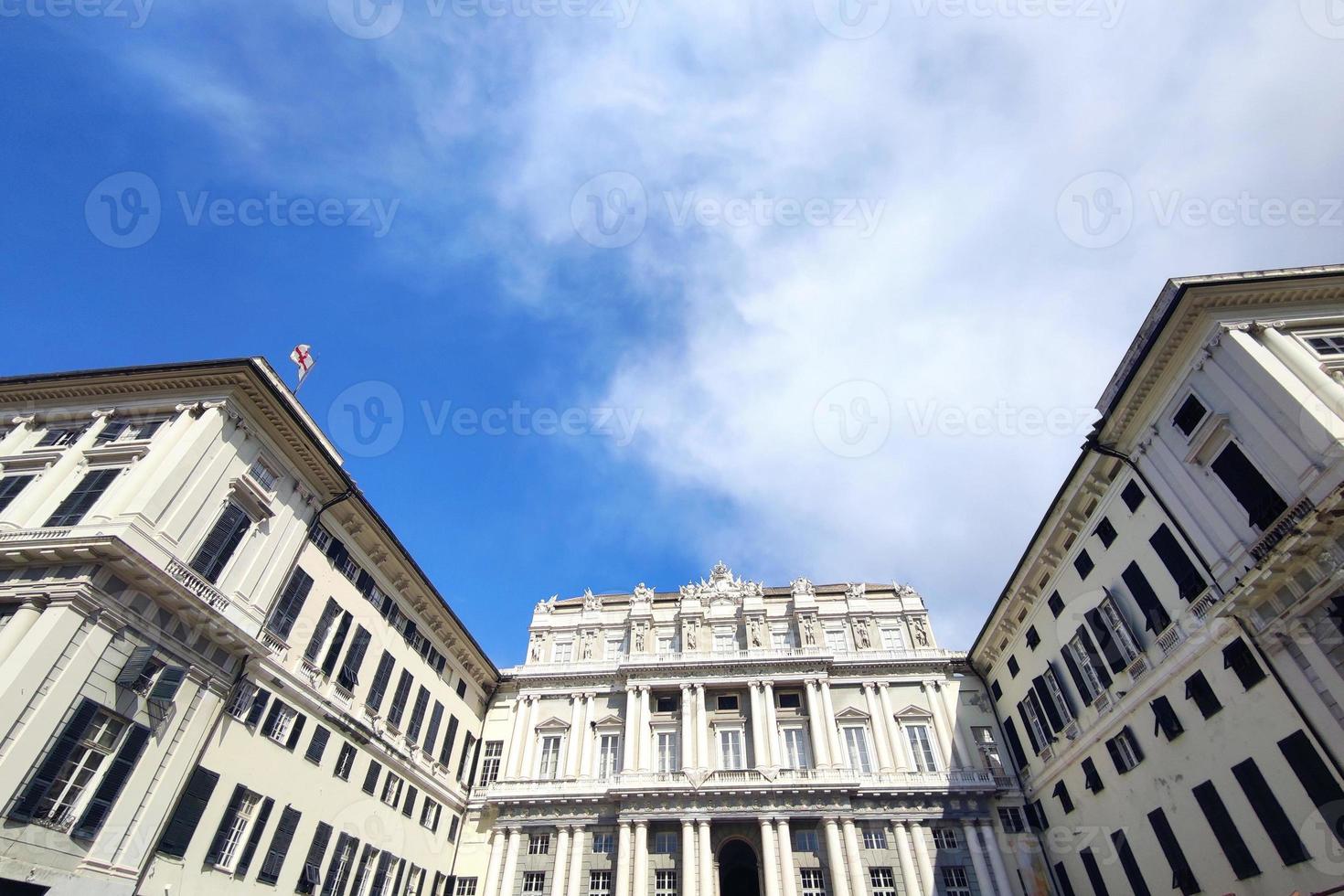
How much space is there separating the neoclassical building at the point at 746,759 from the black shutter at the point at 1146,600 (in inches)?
694

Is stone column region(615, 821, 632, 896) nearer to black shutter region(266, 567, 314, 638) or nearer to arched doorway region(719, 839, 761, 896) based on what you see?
arched doorway region(719, 839, 761, 896)

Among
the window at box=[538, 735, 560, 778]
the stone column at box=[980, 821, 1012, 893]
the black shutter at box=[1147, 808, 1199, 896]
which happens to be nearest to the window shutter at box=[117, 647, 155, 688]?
the window at box=[538, 735, 560, 778]

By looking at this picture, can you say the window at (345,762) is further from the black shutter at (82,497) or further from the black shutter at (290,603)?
the black shutter at (82,497)

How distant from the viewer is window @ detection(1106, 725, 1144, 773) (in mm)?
27881

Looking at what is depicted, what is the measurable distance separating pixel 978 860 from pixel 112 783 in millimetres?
40132

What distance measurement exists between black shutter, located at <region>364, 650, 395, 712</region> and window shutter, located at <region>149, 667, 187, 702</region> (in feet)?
38.8

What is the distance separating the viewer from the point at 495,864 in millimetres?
39594

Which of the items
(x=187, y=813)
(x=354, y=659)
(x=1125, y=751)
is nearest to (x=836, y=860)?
→ (x=1125, y=751)

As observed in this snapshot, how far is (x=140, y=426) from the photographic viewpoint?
1035 inches

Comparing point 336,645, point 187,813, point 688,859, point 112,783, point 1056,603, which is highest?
point 1056,603

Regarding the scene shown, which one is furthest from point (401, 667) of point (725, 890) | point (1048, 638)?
point (1048, 638)

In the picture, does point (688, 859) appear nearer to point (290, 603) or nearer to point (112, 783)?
point (290, 603)

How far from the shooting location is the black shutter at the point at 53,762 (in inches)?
698

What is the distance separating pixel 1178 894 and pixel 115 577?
38.9 meters
